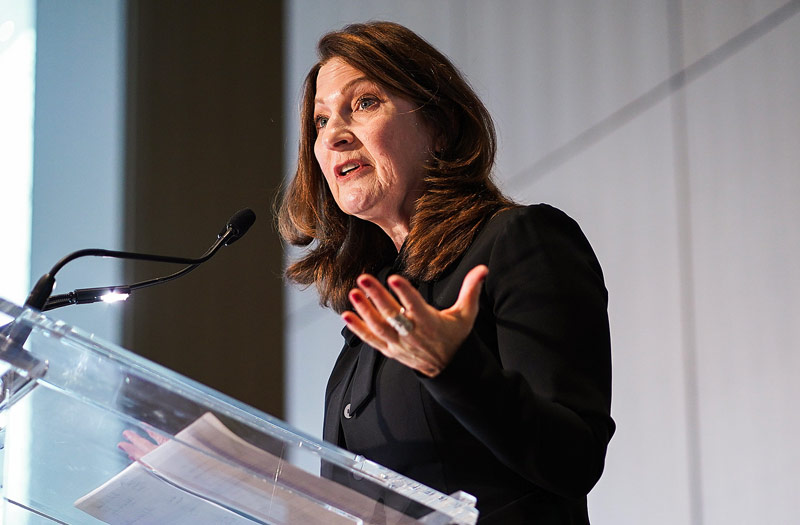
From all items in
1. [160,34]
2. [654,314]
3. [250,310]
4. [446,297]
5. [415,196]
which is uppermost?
[160,34]

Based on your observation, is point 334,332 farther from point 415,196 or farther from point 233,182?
point 415,196

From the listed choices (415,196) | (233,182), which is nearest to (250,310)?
(233,182)

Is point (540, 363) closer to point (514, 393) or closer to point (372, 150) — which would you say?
point (514, 393)

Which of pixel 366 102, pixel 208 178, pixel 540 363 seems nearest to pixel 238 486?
pixel 540 363

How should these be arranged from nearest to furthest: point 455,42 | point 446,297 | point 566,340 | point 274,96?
point 566,340 < point 446,297 < point 455,42 < point 274,96

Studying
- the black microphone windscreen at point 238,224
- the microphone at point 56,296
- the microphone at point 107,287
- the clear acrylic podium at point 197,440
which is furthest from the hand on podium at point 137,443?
the black microphone windscreen at point 238,224

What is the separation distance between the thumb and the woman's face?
0.82 metres

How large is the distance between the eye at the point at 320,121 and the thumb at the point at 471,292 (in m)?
1.04

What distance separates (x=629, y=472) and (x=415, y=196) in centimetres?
125

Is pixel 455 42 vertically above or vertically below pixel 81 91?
above

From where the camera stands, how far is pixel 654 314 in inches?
106

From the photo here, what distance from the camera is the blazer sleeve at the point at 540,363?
3.76 ft

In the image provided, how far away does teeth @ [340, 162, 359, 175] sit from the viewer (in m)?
1.89

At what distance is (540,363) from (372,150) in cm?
69
